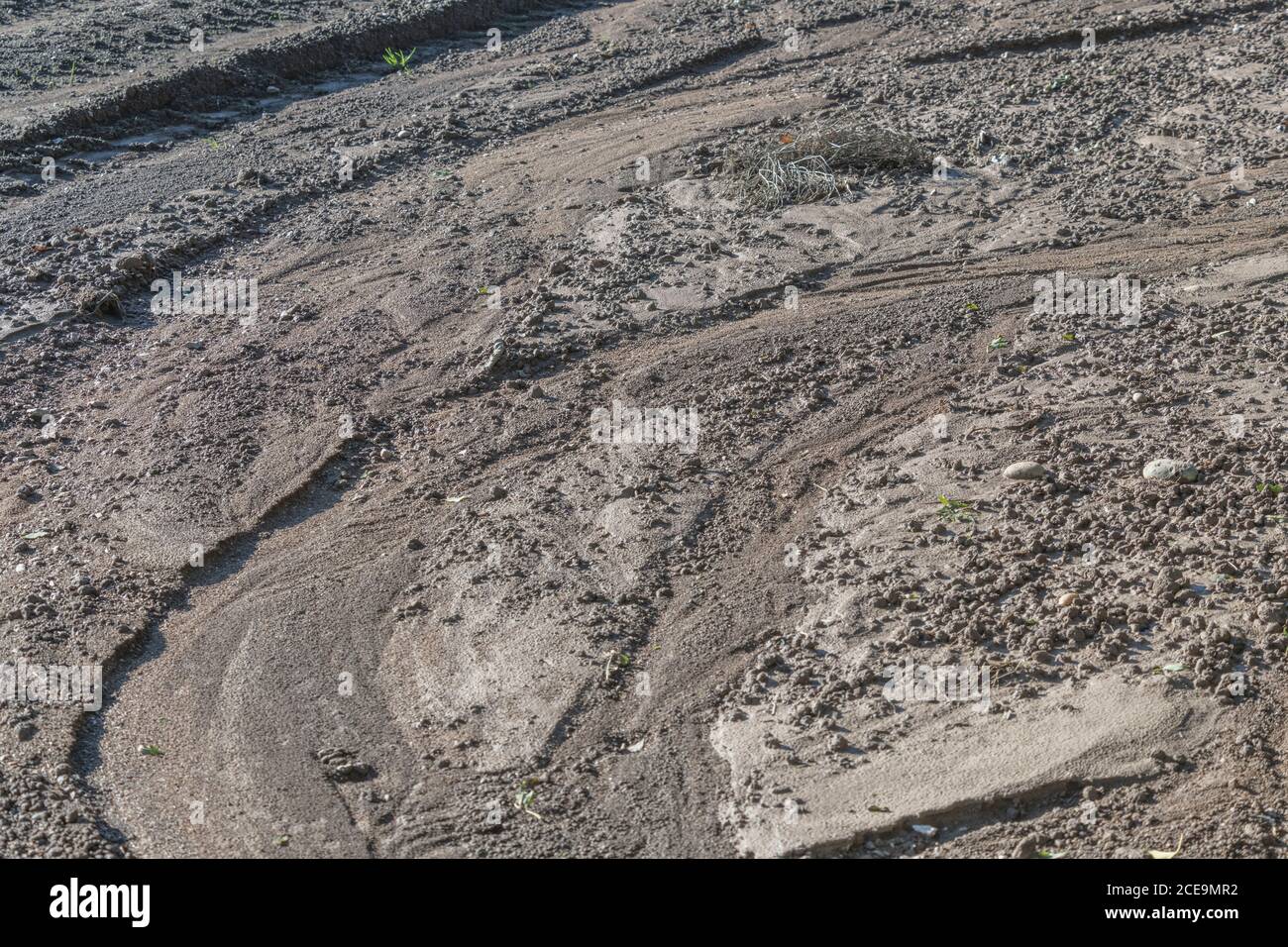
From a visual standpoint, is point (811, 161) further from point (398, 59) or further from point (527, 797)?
point (527, 797)

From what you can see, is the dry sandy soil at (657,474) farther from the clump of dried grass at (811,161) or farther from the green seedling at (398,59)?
the green seedling at (398,59)

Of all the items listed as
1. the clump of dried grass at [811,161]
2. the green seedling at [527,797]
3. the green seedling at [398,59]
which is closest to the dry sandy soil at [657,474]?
the green seedling at [527,797]

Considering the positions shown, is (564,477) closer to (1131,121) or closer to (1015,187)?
(1015,187)

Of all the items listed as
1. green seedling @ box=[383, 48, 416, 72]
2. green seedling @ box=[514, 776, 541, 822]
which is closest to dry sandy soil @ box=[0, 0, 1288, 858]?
green seedling @ box=[514, 776, 541, 822]

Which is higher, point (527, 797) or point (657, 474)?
point (657, 474)

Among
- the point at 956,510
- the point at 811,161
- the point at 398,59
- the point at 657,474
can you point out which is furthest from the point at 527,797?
the point at 398,59

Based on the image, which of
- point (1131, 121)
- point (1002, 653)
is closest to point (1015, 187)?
Result: point (1131, 121)

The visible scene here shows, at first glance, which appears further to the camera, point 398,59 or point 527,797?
point 398,59
